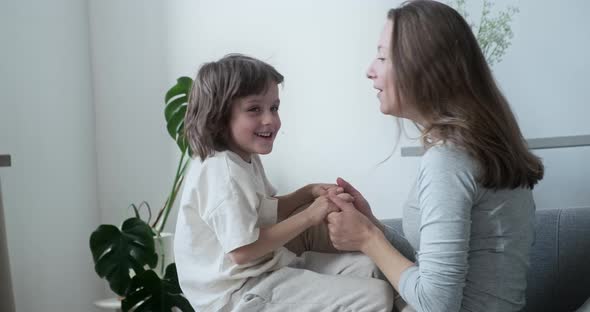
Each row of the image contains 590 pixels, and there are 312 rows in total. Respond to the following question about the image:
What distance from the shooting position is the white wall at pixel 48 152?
2.61m

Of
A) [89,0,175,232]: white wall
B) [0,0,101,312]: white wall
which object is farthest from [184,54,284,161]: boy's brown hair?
[89,0,175,232]: white wall

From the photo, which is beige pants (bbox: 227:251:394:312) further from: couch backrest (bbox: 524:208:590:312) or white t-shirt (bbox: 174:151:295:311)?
couch backrest (bbox: 524:208:590:312)

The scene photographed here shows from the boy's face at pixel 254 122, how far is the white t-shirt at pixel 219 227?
0.22 feet

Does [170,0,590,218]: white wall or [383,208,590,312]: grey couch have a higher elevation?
[170,0,590,218]: white wall

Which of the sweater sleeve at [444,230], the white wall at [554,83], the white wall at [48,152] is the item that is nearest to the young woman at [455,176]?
the sweater sleeve at [444,230]

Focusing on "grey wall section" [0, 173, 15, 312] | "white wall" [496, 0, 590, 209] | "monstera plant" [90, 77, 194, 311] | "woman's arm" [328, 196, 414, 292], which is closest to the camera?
"woman's arm" [328, 196, 414, 292]

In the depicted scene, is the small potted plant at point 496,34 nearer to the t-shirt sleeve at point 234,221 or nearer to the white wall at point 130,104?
the t-shirt sleeve at point 234,221

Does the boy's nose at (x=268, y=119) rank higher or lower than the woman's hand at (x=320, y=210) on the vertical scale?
higher

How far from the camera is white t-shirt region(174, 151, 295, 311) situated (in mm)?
1438

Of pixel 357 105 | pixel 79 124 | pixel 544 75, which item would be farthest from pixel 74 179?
pixel 544 75

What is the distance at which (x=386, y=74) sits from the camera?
4.57 ft

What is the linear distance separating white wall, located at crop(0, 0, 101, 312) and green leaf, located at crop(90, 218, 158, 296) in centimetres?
47

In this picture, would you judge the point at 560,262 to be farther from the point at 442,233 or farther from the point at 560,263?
the point at 442,233

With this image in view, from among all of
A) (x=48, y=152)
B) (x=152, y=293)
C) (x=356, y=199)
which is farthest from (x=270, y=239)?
(x=48, y=152)
